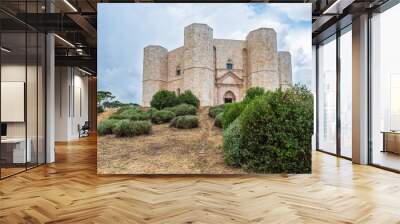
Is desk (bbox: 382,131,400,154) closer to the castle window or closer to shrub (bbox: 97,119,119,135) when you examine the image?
the castle window

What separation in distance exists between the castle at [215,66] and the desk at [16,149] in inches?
94.5

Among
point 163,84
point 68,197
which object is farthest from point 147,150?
point 68,197

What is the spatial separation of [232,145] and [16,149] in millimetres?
3821

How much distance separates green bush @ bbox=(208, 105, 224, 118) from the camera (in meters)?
6.09

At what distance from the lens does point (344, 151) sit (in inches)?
338

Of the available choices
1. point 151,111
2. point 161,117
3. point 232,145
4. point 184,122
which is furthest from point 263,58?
point 151,111

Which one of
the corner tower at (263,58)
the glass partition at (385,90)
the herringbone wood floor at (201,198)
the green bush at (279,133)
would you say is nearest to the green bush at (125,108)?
the herringbone wood floor at (201,198)

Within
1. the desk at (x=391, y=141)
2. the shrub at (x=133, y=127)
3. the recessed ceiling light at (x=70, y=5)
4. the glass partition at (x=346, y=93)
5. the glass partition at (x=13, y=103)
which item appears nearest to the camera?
the glass partition at (x=13, y=103)

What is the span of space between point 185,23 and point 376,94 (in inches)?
165

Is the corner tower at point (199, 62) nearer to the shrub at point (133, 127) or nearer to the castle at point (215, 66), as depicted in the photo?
the castle at point (215, 66)

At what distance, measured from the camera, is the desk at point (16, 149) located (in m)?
5.93

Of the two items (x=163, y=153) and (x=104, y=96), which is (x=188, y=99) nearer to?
(x=163, y=153)

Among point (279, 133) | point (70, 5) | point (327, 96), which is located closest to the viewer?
point (279, 133)

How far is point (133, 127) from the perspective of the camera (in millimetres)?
6043
